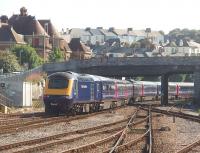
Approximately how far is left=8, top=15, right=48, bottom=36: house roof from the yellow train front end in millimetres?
100881

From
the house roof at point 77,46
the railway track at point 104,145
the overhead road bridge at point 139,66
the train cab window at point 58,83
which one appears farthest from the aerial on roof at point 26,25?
the railway track at point 104,145

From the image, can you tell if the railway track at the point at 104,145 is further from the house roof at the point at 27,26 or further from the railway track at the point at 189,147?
the house roof at the point at 27,26

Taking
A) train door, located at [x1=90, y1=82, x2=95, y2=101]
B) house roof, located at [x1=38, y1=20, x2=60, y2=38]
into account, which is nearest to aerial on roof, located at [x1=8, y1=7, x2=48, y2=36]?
house roof, located at [x1=38, y1=20, x2=60, y2=38]

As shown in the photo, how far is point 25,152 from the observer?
55.6ft

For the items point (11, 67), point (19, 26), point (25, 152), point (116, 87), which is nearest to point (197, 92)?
point (116, 87)

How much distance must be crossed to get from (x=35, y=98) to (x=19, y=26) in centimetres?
8385

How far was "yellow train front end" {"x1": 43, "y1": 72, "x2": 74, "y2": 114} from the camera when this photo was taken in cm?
3647

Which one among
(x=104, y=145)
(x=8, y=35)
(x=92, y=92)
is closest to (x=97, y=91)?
(x=92, y=92)

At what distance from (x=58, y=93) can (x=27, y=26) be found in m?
105

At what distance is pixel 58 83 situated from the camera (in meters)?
37.2

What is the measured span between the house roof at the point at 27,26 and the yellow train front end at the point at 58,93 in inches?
3972

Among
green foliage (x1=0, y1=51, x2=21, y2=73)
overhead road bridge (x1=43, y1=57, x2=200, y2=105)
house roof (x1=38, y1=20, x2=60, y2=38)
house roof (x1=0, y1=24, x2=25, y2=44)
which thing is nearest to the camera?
overhead road bridge (x1=43, y1=57, x2=200, y2=105)

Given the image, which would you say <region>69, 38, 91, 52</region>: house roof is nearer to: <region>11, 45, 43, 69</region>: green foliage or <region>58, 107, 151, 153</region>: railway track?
<region>11, 45, 43, 69</region>: green foliage

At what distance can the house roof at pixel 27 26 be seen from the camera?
138 meters
